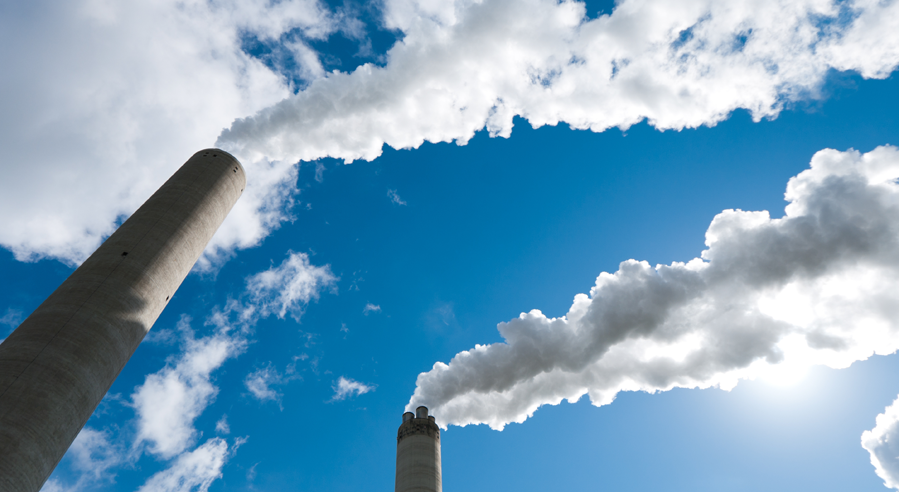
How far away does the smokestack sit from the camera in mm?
26281

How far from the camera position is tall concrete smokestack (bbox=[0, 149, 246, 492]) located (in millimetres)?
16484

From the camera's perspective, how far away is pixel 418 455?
89.0 ft

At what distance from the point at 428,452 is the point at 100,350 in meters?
16.7

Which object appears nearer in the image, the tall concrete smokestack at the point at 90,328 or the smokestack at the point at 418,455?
the tall concrete smokestack at the point at 90,328

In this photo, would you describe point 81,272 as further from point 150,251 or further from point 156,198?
point 156,198

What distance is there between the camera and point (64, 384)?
1759 cm

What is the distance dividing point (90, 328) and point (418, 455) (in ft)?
55.5

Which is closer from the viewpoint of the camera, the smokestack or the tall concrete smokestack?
the tall concrete smokestack

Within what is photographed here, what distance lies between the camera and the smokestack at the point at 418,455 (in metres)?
26.3

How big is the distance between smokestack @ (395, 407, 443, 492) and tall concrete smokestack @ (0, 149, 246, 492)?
14.8 metres

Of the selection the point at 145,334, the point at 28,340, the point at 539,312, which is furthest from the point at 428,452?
the point at 28,340

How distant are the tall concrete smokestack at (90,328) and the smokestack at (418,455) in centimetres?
1476

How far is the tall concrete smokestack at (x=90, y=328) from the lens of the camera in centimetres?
1648

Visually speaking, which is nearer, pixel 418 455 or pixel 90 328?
pixel 90 328
